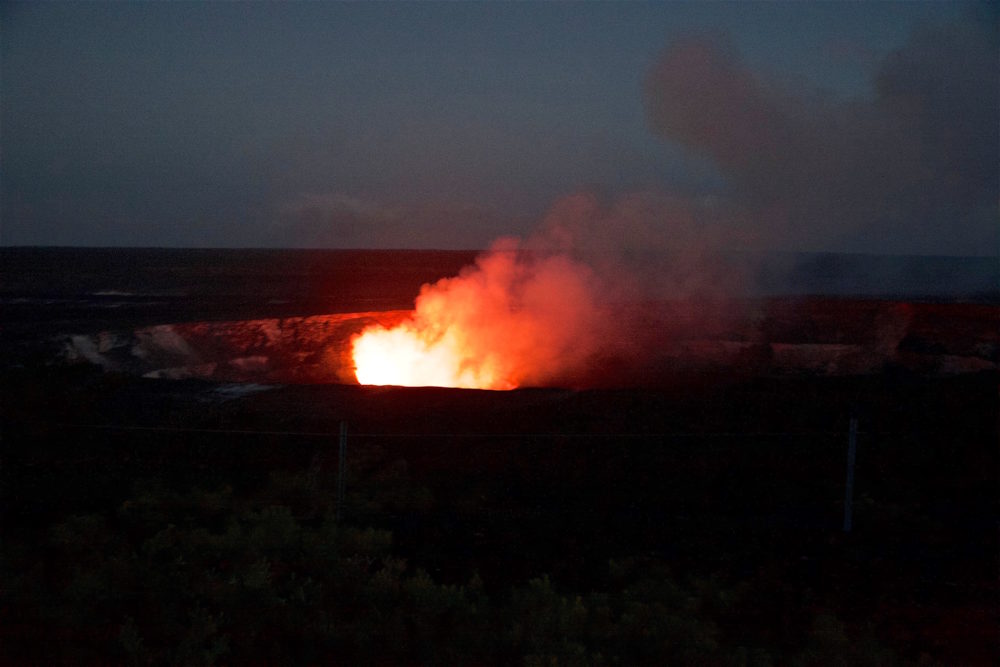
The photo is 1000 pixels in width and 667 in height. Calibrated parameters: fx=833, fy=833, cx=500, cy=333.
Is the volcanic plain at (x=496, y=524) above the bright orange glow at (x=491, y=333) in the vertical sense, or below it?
below

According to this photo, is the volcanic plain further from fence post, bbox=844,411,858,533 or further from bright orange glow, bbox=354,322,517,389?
bright orange glow, bbox=354,322,517,389

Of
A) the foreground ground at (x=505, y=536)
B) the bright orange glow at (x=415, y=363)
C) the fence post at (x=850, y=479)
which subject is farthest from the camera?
the bright orange glow at (x=415, y=363)

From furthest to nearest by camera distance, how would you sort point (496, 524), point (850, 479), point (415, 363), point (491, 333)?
point (491, 333) < point (415, 363) < point (496, 524) < point (850, 479)

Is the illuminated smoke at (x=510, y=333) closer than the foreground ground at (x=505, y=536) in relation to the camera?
No

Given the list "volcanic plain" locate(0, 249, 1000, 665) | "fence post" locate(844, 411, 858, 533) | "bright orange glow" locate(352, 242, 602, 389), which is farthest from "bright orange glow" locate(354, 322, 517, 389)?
"fence post" locate(844, 411, 858, 533)

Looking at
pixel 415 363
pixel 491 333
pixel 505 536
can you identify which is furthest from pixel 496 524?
pixel 491 333

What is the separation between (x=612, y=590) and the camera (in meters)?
6.30

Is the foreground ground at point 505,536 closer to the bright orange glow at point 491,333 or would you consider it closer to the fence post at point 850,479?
the fence post at point 850,479

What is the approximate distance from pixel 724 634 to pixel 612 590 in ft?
3.23

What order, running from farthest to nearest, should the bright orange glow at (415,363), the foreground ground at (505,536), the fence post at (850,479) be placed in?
the bright orange glow at (415,363)
the fence post at (850,479)
the foreground ground at (505,536)

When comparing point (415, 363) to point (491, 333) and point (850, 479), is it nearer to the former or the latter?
point (491, 333)

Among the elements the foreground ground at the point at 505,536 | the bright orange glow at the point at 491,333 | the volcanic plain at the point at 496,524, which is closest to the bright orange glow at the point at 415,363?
the bright orange glow at the point at 491,333

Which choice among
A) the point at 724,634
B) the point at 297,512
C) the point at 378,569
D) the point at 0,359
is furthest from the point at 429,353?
the point at 724,634

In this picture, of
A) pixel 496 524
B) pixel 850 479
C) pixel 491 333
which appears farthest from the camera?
pixel 491 333
